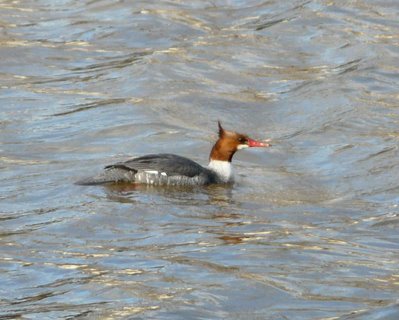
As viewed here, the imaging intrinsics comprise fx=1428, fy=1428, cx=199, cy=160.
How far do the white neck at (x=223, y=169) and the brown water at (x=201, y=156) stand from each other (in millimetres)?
155

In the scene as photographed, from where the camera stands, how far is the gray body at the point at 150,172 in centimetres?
1470

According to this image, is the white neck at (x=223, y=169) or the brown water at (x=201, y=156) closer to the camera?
the brown water at (x=201, y=156)

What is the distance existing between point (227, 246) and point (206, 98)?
7.00 m

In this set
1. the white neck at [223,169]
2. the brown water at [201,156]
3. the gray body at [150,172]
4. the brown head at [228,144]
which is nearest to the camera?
the brown water at [201,156]

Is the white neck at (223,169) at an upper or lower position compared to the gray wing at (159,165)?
lower

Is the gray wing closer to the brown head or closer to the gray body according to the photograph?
the gray body

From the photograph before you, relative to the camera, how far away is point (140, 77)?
20.0 m

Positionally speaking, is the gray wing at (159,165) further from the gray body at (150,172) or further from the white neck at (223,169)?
the white neck at (223,169)

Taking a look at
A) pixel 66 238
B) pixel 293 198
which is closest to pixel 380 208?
pixel 293 198

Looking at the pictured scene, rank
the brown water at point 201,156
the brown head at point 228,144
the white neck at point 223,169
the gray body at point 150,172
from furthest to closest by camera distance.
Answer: the brown head at point 228,144 → the white neck at point 223,169 → the gray body at point 150,172 → the brown water at point 201,156

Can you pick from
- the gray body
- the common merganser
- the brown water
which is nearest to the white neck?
the common merganser

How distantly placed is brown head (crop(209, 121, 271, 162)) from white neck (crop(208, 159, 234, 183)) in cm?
6

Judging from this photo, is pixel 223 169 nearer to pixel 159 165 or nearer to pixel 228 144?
pixel 228 144

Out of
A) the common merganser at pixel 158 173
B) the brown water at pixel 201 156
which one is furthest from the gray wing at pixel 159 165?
the brown water at pixel 201 156
